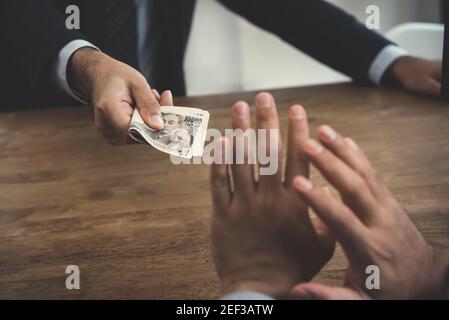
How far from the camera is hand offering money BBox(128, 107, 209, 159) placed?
87 cm

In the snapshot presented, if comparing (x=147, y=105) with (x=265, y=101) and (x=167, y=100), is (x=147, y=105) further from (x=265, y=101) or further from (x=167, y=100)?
(x=265, y=101)

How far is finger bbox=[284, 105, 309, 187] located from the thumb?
13cm

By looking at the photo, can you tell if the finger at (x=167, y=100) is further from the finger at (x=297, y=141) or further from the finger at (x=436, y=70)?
the finger at (x=436, y=70)

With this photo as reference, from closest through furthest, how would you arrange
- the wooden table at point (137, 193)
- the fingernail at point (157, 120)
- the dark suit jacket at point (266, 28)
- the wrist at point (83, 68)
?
the wooden table at point (137, 193), the fingernail at point (157, 120), the wrist at point (83, 68), the dark suit jacket at point (266, 28)

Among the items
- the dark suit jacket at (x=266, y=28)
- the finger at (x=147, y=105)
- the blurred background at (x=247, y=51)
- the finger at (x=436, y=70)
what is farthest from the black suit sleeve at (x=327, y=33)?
the finger at (x=147, y=105)

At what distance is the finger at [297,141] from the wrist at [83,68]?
48 centimetres

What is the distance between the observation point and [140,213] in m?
0.94

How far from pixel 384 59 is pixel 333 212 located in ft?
3.36

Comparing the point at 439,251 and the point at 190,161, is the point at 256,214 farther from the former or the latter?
the point at 190,161

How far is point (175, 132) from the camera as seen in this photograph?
2.95 feet

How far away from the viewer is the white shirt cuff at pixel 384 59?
58.1 inches

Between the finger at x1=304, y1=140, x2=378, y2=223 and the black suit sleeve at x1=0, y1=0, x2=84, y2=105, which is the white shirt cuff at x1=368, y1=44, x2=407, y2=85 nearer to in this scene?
the black suit sleeve at x1=0, y1=0, x2=84, y2=105
